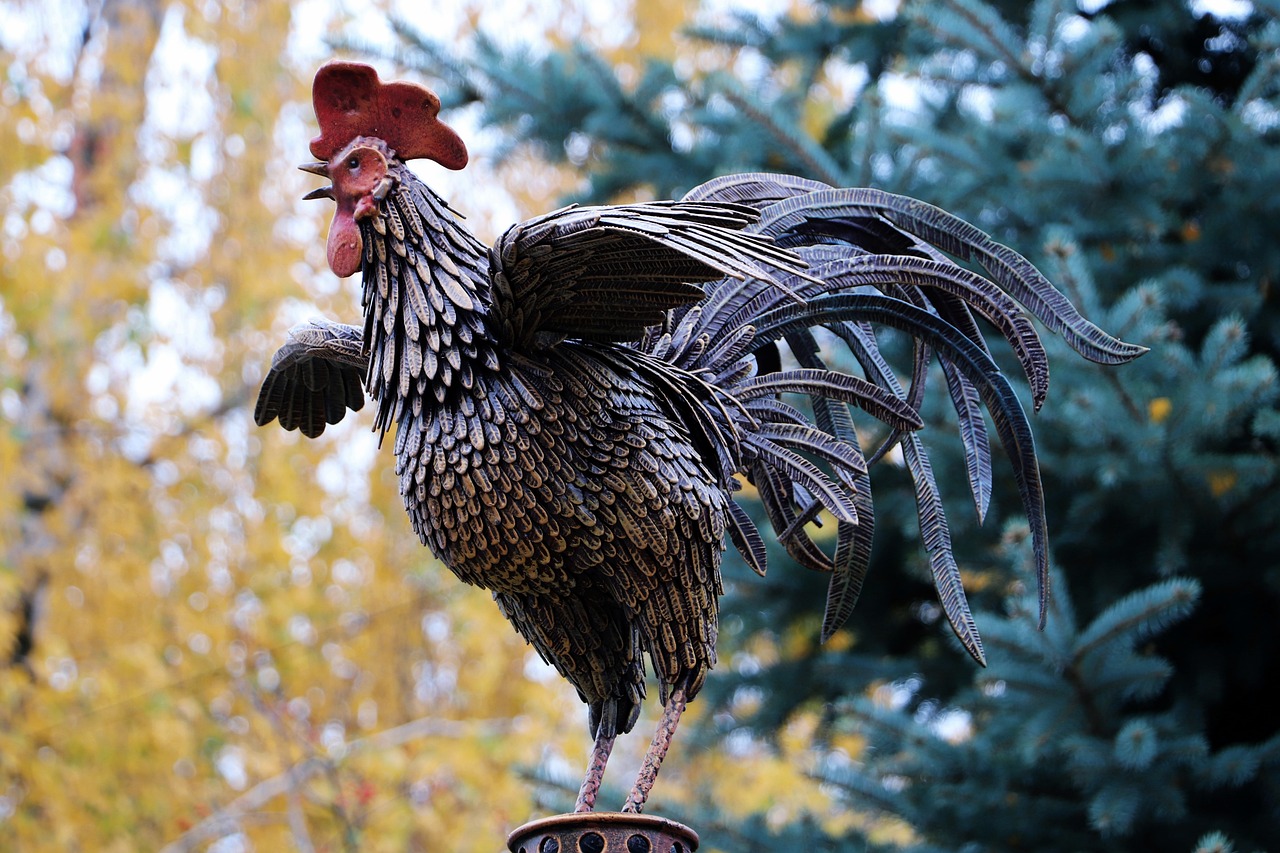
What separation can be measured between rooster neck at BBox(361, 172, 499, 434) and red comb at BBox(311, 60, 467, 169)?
0.06 m

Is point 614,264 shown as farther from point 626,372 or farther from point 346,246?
point 346,246

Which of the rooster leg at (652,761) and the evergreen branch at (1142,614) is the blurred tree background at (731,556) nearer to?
the evergreen branch at (1142,614)

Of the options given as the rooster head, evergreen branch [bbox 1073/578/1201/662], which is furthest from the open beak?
evergreen branch [bbox 1073/578/1201/662]

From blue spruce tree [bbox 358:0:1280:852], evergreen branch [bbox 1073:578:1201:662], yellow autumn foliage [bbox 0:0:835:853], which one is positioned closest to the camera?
evergreen branch [bbox 1073:578:1201:662]

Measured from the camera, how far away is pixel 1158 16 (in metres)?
4.82

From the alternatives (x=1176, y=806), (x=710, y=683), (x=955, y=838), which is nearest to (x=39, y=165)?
(x=710, y=683)

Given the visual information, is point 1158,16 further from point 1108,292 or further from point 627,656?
point 627,656

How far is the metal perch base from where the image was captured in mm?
1824

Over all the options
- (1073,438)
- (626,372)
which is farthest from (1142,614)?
(626,372)

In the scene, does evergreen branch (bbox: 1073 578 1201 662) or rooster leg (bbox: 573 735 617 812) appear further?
evergreen branch (bbox: 1073 578 1201 662)

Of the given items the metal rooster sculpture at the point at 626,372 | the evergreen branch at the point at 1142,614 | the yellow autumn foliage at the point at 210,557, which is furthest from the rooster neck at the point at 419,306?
the yellow autumn foliage at the point at 210,557

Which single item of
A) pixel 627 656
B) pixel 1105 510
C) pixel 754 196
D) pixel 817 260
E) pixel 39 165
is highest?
pixel 39 165

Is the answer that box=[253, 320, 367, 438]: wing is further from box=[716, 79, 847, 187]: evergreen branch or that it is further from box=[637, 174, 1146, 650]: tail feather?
box=[716, 79, 847, 187]: evergreen branch

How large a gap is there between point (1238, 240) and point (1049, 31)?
0.85m
